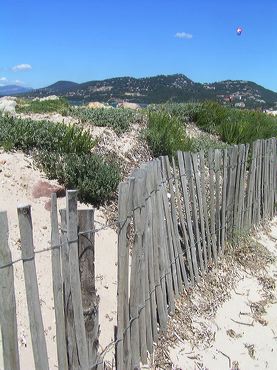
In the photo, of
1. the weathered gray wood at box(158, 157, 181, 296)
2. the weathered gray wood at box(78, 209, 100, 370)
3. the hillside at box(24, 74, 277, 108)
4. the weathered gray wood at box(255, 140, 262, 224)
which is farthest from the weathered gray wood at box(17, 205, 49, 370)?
the hillside at box(24, 74, 277, 108)

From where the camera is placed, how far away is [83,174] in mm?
6512

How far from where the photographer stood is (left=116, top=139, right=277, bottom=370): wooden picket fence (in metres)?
3.85

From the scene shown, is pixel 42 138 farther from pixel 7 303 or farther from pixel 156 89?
pixel 156 89

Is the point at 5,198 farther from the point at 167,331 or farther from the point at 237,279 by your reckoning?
the point at 237,279

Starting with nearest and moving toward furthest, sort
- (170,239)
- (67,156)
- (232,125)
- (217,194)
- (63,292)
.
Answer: (63,292), (170,239), (217,194), (67,156), (232,125)

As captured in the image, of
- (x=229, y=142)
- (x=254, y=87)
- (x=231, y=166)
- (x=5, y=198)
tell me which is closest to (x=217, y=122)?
(x=229, y=142)

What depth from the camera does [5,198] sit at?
228 inches

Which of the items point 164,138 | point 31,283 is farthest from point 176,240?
point 164,138

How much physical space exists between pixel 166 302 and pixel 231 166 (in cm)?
244

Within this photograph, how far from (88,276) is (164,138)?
5.72m

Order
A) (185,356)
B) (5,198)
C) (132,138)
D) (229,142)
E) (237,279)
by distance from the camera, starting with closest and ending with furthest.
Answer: (185,356)
(5,198)
(237,279)
(132,138)
(229,142)

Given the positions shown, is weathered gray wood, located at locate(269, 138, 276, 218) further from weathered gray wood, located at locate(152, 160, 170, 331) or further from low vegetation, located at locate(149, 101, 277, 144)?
weathered gray wood, located at locate(152, 160, 170, 331)

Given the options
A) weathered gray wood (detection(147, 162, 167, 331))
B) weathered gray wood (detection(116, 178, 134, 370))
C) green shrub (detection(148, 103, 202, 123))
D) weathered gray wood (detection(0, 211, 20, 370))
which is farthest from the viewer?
green shrub (detection(148, 103, 202, 123))

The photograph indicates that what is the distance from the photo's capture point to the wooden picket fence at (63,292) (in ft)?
8.20
